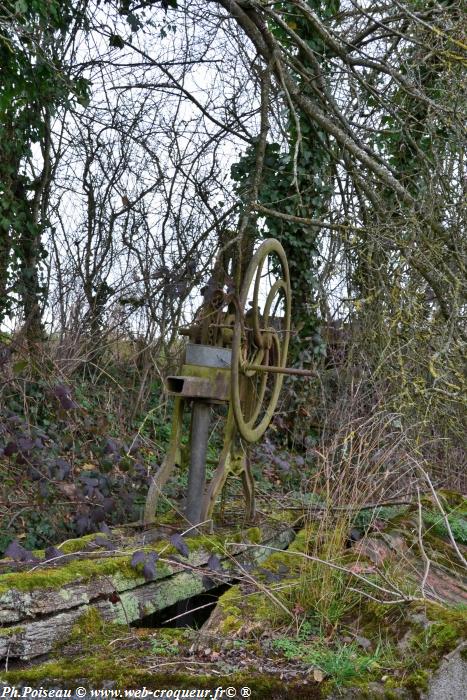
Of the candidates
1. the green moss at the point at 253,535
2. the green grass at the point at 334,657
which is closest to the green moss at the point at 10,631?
the green grass at the point at 334,657

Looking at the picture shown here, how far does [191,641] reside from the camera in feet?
12.8

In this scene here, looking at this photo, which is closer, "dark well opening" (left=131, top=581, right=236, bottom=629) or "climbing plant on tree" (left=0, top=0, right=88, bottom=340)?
"dark well opening" (left=131, top=581, right=236, bottom=629)

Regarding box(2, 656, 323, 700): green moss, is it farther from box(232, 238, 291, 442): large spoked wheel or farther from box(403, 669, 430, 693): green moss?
box(232, 238, 291, 442): large spoked wheel

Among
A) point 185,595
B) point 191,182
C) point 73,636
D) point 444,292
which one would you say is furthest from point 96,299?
point 73,636

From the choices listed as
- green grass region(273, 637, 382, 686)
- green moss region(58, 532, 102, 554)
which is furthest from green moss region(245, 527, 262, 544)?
green grass region(273, 637, 382, 686)

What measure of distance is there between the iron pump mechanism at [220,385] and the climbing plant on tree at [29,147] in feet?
11.2

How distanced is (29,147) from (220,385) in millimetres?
5150

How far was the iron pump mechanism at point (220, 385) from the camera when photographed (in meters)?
5.11

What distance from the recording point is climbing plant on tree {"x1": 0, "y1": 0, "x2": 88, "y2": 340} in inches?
305

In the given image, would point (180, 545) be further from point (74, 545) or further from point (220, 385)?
point (220, 385)

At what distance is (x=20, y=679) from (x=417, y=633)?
166 centimetres

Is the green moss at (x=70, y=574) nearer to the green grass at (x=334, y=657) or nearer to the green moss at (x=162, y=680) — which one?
the green moss at (x=162, y=680)

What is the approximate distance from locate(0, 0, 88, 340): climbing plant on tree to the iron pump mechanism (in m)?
3.40

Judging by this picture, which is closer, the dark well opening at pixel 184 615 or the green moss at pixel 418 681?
the green moss at pixel 418 681
